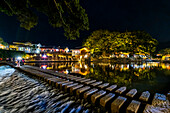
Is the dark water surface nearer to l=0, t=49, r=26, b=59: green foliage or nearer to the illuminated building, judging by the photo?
l=0, t=49, r=26, b=59: green foliage

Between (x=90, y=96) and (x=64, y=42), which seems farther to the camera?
(x=64, y=42)

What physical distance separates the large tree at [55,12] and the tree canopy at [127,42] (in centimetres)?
2611

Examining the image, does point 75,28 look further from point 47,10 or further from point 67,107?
point 67,107

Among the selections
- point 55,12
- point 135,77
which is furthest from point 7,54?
point 135,77

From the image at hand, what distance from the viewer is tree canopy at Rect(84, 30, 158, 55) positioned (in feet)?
94.6

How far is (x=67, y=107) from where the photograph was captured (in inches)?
95.7

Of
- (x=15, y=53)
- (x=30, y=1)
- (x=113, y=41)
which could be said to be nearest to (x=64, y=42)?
(x=15, y=53)

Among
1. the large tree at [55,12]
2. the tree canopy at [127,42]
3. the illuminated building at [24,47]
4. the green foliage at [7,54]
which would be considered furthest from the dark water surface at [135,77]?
the illuminated building at [24,47]

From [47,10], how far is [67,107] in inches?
215

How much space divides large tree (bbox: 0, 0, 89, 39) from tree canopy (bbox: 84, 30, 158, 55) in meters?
26.1

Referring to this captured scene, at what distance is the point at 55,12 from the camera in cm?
502

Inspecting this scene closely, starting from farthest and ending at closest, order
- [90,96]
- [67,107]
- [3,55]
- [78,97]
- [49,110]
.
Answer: [3,55]
[78,97]
[90,96]
[67,107]
[49,110]

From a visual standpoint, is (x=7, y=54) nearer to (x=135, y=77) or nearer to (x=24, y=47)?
(x=24, y=47)

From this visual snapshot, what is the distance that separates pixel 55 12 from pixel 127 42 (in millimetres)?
29112
